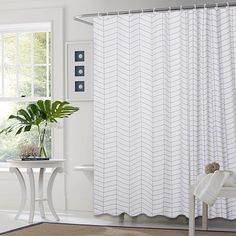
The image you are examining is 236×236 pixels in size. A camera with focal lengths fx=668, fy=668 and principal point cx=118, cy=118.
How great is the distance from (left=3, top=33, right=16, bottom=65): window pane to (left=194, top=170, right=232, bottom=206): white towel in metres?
3.89

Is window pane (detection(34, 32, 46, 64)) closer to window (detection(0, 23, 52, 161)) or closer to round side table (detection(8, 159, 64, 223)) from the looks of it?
window (detection(0, 23, 52, 161))

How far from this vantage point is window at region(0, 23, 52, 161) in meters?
8.48

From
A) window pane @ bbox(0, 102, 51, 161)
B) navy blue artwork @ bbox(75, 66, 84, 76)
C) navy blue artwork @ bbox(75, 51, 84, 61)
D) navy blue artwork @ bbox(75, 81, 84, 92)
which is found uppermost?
navy blue artwork @ bbox(75, 51, 84, 61)

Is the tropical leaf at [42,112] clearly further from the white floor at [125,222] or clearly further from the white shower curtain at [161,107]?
the white floor at [125,222]

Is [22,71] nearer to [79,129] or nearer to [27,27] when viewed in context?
[27,27]

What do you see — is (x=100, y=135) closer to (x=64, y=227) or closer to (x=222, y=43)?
(x=64, y=227)

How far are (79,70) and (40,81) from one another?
704 millimetres

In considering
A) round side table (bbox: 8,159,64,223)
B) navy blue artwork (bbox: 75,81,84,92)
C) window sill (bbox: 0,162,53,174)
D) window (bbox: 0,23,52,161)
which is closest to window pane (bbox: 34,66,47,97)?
window (bbox: 0,23,52,161)

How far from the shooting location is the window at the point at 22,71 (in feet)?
27.8

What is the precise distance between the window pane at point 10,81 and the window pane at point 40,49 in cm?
34

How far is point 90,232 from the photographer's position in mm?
6227

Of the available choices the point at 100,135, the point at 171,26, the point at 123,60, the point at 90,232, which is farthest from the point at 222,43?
the point at 90,232

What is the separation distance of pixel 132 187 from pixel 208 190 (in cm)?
146

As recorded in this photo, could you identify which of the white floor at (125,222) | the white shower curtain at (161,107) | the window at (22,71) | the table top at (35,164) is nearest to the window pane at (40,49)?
the window at (22,71)
